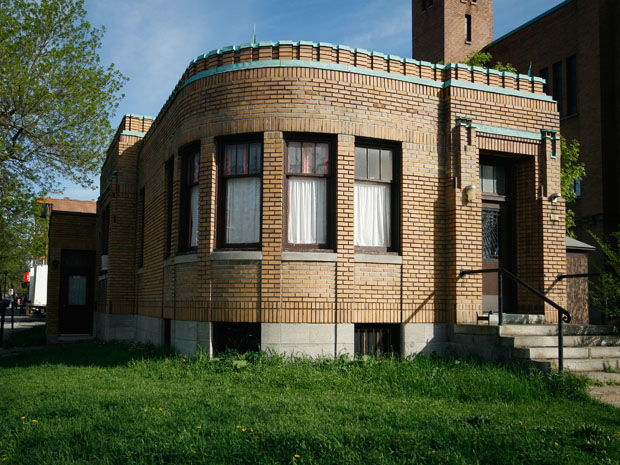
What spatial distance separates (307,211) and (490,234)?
151 inches

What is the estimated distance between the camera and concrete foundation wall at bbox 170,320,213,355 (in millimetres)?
10188

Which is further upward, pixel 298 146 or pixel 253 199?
pixel 298 146

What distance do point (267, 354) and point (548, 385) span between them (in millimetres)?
4343

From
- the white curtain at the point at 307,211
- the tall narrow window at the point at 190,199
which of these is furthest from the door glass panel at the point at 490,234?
the tall narrow window at the point at 190,199

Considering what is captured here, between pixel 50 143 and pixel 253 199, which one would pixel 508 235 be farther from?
pixel 50 143

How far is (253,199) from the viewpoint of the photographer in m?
10.4

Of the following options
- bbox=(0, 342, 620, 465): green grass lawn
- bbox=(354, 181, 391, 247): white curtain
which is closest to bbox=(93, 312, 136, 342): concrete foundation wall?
bbox=(0, 342, 620, 465): green grass lawn

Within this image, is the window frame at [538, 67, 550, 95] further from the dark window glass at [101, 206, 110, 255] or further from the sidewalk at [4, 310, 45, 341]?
the sidewalk at [4, 310, 45, 341]

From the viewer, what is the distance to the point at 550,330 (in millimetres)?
9938

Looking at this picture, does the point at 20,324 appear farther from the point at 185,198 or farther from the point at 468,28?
the point at 468,28

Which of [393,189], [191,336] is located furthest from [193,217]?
[393,189]

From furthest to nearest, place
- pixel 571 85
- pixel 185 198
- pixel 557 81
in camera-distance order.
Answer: pixel 557 81
pixel 571 85
pixel 185 198

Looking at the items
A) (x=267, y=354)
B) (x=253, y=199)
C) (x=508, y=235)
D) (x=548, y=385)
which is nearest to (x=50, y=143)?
(x=253, y=199)

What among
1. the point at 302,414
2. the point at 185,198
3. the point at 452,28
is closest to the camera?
the point at 302,414
